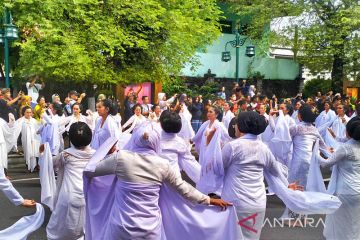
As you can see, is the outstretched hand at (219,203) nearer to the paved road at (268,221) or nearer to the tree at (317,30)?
the paved road at (268,221)

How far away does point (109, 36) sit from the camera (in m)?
16.4

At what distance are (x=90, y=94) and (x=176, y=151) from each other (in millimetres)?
13570

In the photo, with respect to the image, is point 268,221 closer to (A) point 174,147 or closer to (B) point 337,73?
(A) point 174,147

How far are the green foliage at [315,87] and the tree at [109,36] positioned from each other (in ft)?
32.1

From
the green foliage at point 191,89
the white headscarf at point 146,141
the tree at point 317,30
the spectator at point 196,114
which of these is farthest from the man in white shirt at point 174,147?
the tree at point 317,30

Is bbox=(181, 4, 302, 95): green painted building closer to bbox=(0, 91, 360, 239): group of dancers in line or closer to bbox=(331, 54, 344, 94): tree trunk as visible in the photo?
bbox=(331, 54, 344, 94): tree trunk

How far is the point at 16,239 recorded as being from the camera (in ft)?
14.8

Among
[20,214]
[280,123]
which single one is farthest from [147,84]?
[20,214]

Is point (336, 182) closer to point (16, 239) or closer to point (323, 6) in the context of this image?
point (16, 239)

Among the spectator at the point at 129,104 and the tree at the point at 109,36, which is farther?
the spectator at the point at 129,104

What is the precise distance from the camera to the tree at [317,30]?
23.6 m

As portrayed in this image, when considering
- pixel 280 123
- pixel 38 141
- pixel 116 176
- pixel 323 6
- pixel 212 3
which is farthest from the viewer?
pixel 323 6

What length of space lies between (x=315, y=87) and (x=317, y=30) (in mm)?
5452

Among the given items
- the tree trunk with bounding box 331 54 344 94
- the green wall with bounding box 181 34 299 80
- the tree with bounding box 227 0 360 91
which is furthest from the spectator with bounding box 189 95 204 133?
the tree trunk with bounding box 331 54 344 94
